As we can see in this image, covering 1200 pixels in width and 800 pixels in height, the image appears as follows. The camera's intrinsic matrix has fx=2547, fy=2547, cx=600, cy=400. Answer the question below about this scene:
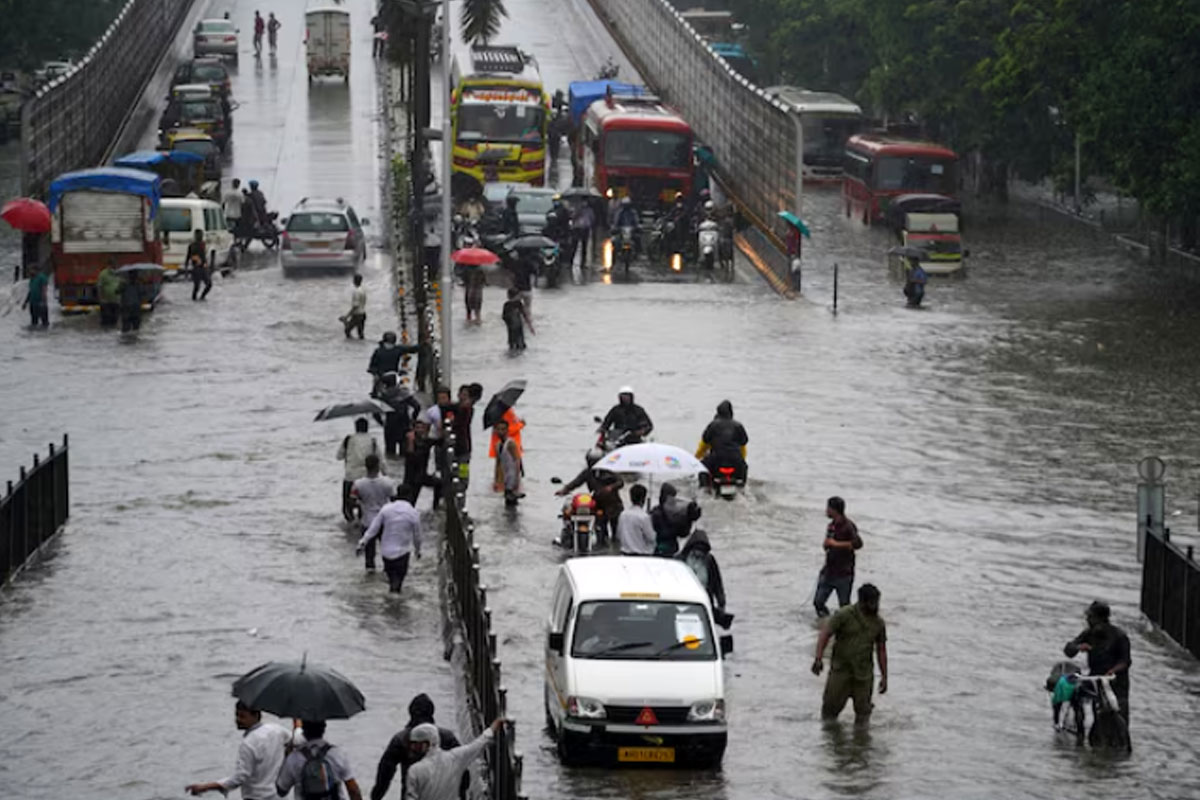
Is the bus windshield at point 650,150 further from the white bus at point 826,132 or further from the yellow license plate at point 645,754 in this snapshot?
the yellow license plate at point 645,754

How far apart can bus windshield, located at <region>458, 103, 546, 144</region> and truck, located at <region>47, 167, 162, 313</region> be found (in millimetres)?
16087

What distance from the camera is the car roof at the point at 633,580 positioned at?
21.2 m

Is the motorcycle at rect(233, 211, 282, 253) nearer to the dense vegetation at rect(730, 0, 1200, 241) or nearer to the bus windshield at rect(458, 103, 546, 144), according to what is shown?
the bus windshield at rect(458, 103, 546, 144)

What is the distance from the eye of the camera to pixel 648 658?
2067 cm

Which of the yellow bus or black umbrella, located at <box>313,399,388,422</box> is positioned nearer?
black umbrella, located at <box>313,399,388,422</box>

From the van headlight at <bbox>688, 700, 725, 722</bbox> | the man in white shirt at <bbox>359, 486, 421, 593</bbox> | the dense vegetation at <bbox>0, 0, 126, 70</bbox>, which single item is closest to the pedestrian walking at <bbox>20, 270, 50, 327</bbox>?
the man in white shirt at <bbox>359, 486, 421, 593</bbox>

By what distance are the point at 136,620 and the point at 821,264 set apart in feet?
124

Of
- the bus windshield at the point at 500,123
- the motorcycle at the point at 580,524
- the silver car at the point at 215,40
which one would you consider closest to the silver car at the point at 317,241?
the bus windshield at the point at 500,123

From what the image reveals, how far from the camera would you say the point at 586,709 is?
20.3m

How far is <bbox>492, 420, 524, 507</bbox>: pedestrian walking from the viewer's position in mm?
31156

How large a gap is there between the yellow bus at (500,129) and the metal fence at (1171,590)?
129 ft

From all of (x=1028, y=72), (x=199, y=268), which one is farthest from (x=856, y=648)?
(x=1028, y=72)

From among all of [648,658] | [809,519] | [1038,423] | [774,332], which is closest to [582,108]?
[774,332]

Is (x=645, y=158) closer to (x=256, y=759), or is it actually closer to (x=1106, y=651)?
(x=1106, y=651)
